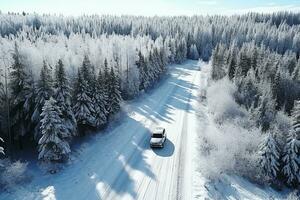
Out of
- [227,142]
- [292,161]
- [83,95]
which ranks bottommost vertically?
[292,161]

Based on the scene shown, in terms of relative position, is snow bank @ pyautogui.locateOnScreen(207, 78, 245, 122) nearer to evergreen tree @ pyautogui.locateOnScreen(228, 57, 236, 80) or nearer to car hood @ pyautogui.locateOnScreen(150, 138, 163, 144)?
car hood @ pyautogui.locateOnScreen(150, 138, 163, 144)

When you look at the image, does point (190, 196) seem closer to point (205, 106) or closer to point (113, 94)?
point (113, 94)

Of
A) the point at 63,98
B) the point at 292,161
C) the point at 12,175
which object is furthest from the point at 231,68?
the point at 12,175

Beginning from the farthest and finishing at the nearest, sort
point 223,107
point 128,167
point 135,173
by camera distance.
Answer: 1. point 223,107
2. point 128,167
3. point 135,173

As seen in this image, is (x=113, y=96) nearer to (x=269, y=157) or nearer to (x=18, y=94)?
(x=18, y=94)

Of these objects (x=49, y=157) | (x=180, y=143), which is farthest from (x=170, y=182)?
(x=49, y=157)

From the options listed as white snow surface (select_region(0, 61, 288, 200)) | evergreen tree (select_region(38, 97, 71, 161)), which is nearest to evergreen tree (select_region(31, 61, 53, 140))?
evergreen tree (select_region(38, 97, 71, 161))

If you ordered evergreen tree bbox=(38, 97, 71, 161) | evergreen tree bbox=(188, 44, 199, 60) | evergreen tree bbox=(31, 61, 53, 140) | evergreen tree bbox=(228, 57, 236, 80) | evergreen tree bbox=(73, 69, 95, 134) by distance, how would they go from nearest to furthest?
evergreen tree bbox=(38, 97, 71, 161) → evergreen tree bbox=(31, 61, 53, 140) → evergreen tree bbox=(73, 69, 95, 134) → evergreen tree bbox=(228, 57, 236, 80) → evergreen tree bbox=(188, 44, 199, 60)
